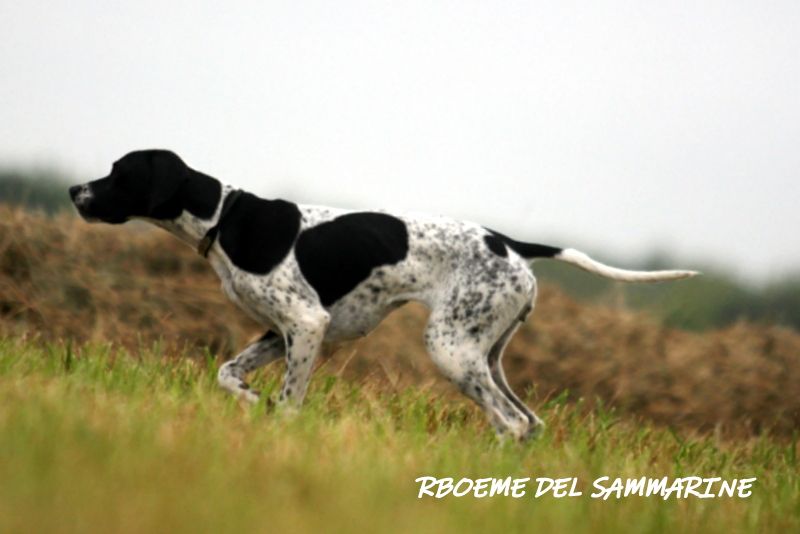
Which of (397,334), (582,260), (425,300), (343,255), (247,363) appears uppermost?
(582,260)

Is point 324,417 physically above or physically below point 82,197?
below

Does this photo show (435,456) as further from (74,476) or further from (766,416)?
(766,416)

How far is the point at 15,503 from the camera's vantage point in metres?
3.18

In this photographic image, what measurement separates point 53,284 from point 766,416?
5865 mm

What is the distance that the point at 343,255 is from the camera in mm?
5723

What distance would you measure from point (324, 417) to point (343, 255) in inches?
31.0

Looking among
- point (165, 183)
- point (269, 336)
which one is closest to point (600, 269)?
point (269, 336)

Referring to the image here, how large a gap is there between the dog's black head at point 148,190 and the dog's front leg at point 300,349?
0.72 meters

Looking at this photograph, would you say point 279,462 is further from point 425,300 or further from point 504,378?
point 504,378

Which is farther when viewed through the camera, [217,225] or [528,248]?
[528,248]

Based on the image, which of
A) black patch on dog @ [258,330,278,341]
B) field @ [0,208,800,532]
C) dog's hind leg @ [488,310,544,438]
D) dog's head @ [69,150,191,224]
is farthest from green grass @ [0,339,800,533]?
dog's head @ [69,150,191,224]

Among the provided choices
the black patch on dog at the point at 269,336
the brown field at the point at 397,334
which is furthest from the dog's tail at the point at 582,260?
the brown field at the point at 397,334

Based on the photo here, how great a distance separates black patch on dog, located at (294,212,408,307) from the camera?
571 centimetres

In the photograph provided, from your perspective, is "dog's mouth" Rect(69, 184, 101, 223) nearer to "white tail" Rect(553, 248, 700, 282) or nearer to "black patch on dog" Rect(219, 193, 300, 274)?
"black patch on dog" Rect(219, 193, 300, 274)
